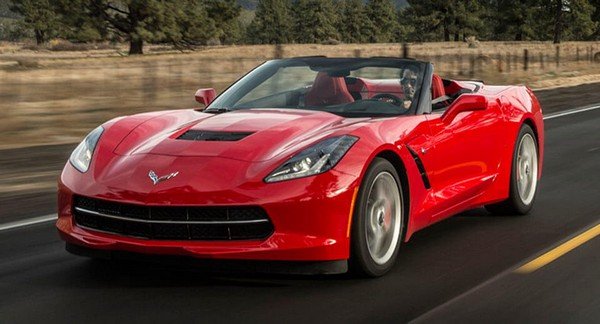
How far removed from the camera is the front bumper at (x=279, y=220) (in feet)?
16.6

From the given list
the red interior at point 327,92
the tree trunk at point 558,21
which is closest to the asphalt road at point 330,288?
the red interior at point 327,92

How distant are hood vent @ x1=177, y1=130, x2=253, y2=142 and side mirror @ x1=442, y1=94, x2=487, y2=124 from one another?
159 centimetres

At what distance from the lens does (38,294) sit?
5277 mm

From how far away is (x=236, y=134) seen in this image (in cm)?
564

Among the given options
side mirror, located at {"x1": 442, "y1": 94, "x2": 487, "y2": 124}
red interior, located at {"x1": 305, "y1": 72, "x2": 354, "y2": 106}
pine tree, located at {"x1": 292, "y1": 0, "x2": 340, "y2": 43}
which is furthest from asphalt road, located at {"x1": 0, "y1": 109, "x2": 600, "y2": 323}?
pine tree, located at {"x1": 292, "y1": 0, "x2": 340, "y2": 43}

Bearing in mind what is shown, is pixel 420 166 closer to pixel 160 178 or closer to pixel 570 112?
pixel 160 178

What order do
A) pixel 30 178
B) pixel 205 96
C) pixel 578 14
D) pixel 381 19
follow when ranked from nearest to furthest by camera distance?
pixel 205 96 → pixel 30 178 → pixel 578 14 → pixel 381 19

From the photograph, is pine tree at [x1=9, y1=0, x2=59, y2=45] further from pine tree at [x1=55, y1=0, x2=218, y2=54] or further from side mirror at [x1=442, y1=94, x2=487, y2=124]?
side mirror at [x1=442, y1=94, x2=487, y2=124]

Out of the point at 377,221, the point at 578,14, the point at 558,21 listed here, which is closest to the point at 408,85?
the point at 377,221

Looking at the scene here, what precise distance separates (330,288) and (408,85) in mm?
1921

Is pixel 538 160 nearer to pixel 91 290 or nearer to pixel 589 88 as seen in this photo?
pixel 91 290

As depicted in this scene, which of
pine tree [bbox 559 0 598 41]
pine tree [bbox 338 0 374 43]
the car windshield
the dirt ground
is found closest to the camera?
the car windshield

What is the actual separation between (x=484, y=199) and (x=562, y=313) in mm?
2345

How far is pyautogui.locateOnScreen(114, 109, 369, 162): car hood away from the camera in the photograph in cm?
540
